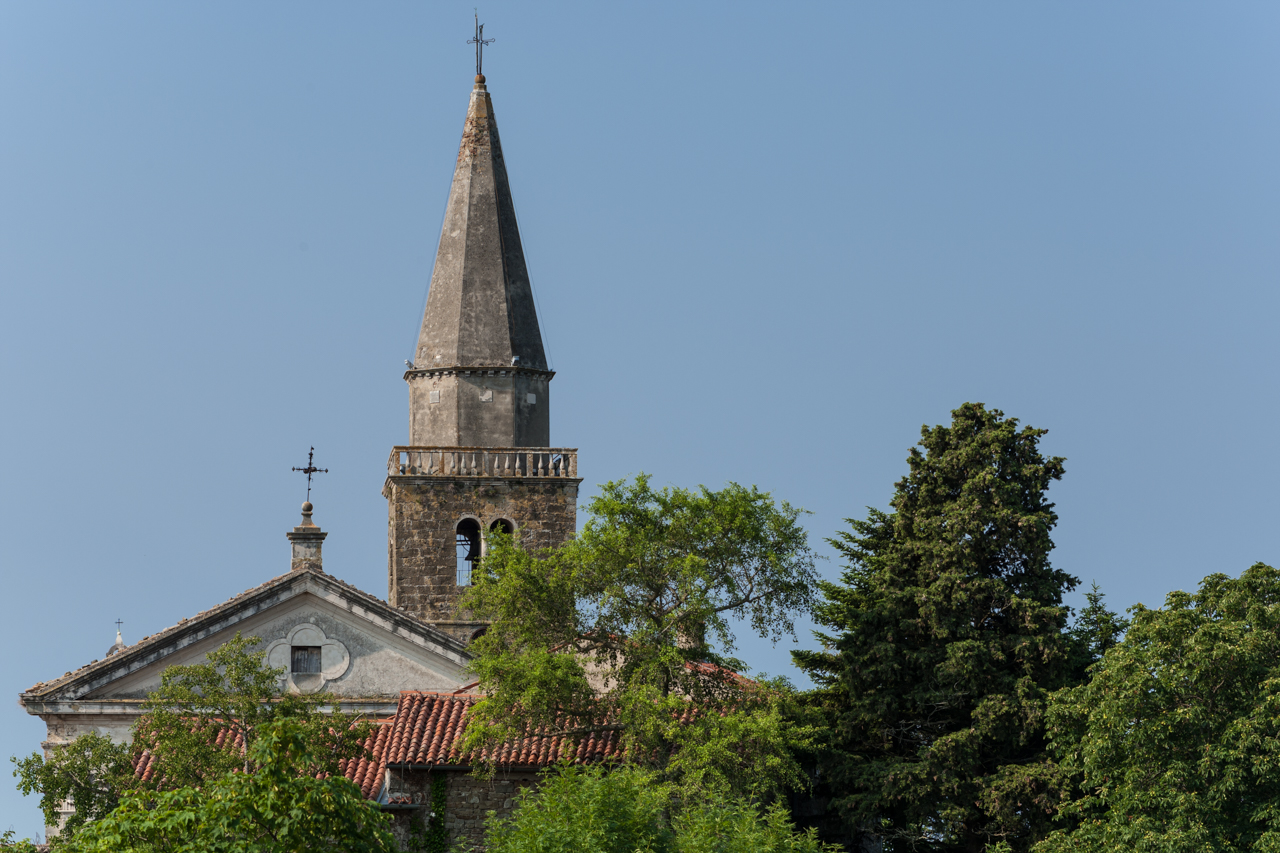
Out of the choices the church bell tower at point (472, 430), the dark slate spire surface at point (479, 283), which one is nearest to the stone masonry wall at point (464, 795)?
the church bell tower at point (472, 430)

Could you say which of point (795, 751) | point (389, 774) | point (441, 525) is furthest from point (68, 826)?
point (441, 525)

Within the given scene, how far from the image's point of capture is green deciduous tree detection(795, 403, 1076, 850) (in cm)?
3659

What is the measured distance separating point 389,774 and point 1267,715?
1529 centimetres

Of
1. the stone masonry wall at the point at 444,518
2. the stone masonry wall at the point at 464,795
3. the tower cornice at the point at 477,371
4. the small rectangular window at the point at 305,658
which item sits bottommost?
the stone masonry wall at the point at 464,795

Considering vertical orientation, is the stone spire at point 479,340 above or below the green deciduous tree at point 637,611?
above

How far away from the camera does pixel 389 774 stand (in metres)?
36.3

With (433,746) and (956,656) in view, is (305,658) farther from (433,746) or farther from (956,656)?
(956,656)

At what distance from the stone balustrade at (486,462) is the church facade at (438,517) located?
0.12 ft

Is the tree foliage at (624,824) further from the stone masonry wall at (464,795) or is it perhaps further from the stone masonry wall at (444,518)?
the stone masonry wall at (444,518)

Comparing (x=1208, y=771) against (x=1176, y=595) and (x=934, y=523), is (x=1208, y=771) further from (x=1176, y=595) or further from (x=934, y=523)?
(x=934, y=523)

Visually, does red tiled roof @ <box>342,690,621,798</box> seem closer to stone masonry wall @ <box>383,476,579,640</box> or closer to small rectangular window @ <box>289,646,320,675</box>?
small rectangular window @ <box>289,646,320,675</box>

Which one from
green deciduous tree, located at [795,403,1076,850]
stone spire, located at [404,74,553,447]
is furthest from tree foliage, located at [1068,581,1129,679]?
stone spire, located at [404,74,553,447]

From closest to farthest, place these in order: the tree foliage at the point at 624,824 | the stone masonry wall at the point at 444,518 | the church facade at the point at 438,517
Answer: the tree foliage at the point at 624,824 → the church facade at the point at 438,517 → the stone masonry wall at the point at 444,518

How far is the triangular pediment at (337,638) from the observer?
4119 centimetres
